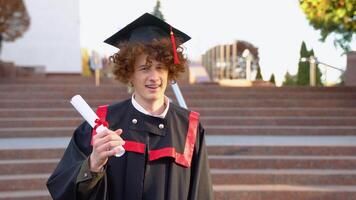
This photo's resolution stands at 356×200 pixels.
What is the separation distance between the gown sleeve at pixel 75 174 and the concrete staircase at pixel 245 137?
304 centimetres

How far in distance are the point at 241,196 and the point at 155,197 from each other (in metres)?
3.19

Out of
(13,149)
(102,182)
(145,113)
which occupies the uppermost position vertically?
(145,113)

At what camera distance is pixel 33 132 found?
7.17 m

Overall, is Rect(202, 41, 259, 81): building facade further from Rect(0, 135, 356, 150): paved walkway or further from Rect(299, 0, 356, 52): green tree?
Rect(0, 135, 356, 150): paved walkway

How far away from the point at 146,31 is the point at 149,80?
0.26 m

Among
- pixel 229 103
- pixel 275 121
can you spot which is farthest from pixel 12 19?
pixel 275 121

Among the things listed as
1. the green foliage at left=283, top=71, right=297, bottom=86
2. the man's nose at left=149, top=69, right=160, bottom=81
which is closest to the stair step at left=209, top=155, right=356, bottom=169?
the man's nose at left=149, top=69, right=160, bottom=81

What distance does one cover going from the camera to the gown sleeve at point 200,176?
6.76 feet

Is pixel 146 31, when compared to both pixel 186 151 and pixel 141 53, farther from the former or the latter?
A: pixel 186 151

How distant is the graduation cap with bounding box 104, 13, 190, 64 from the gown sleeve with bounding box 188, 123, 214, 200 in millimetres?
477

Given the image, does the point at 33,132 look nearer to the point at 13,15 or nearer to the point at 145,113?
the point at 145,113

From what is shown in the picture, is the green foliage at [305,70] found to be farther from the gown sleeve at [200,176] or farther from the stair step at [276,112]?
the gown sleeve at [200,176]

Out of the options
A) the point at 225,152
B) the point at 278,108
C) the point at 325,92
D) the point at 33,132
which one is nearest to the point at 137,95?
the point at 225,152

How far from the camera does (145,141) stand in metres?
1.97
